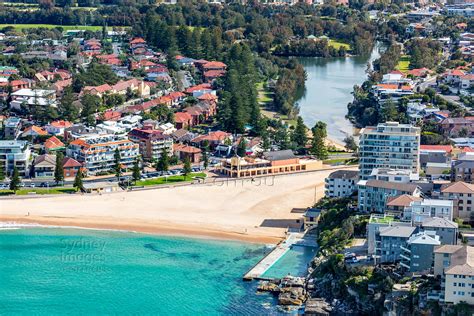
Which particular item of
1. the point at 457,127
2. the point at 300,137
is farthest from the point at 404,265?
the point at 457,127

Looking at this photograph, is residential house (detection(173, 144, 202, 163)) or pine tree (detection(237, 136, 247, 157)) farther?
pine tree (detection(237, 136, 247, 157))

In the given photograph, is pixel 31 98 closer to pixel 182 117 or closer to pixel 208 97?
pixel 182 117

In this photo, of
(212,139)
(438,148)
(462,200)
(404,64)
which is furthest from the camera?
(404,64)

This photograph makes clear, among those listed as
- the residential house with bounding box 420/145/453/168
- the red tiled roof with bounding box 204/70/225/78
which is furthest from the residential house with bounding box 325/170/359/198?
the red tiled roof with bounding box 204/70/225/78

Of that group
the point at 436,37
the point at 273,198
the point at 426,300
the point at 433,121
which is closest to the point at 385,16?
the point at 436,37

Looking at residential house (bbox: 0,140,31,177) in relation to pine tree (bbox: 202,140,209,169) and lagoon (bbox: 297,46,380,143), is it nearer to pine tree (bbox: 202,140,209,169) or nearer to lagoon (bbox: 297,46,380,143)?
pine tree (bbox: 202,140,209,169)

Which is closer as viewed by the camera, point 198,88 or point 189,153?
point 189,153

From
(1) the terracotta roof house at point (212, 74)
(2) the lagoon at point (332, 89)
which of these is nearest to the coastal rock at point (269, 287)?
(2) the lagoon at point (332, 89)
